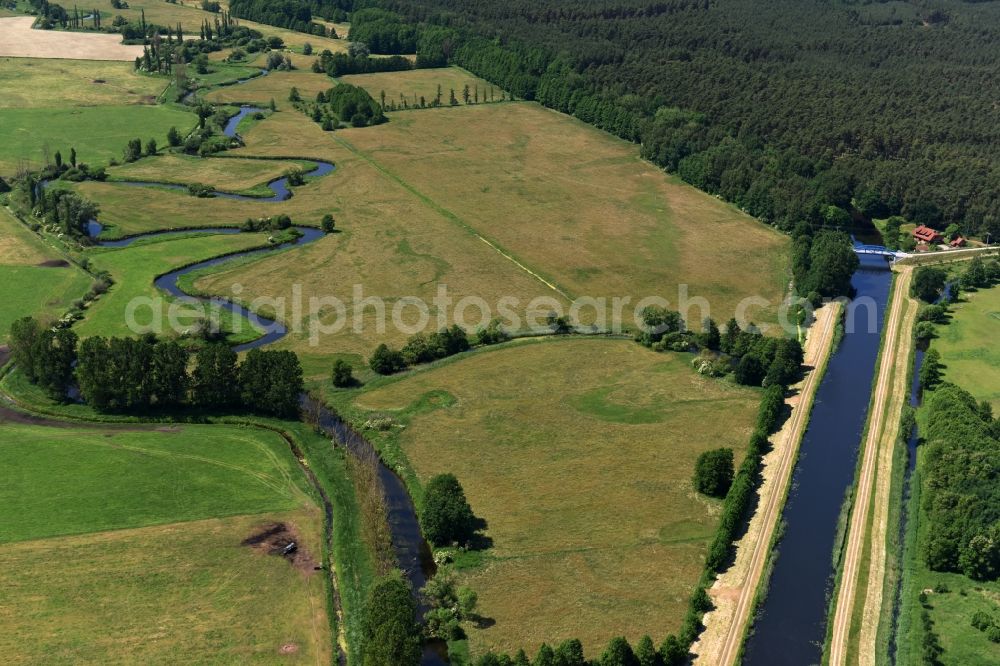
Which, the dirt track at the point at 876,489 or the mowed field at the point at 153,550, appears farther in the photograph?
the dirt track at the point at 876,489

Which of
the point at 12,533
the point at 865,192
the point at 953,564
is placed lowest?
the point at 12,533

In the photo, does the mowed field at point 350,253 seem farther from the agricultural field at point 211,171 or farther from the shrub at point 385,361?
the shrub at point 385,361

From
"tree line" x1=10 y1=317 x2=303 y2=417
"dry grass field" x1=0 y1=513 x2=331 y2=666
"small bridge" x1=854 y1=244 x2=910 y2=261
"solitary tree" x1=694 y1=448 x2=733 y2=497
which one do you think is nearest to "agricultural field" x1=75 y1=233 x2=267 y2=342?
"tree line" x1=10 y1=317 x2=303 y2=417

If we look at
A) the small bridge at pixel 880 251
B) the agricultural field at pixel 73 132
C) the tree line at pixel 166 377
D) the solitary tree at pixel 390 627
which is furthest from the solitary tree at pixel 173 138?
the solitary tree at pixel 390 627

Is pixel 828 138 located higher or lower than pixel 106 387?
higher

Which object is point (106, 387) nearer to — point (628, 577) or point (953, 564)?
point (628, 577)

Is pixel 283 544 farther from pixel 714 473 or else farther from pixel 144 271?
Answer: pixel 144 271

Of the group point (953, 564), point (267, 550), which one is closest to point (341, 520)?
point (267, 550)

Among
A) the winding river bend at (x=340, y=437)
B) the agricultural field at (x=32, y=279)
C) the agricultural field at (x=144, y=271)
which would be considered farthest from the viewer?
the agricultural field at (x=32, y=279)
